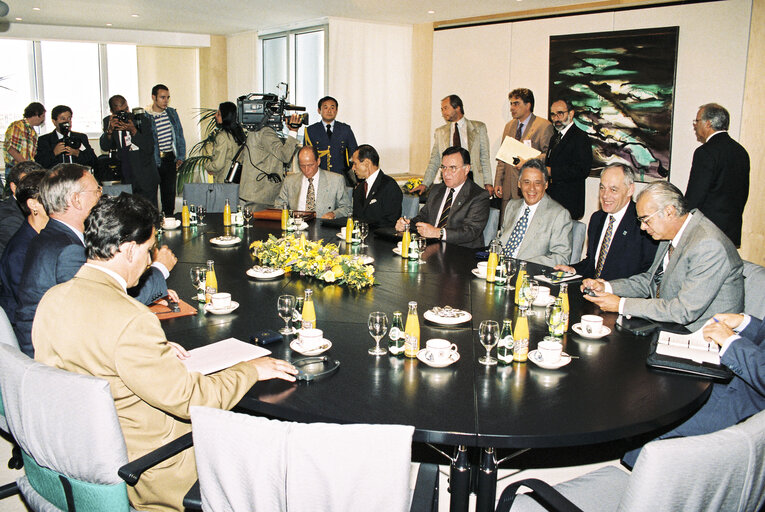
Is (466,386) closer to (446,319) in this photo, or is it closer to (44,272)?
(446,319)

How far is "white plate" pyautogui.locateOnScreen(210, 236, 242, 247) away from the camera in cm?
444

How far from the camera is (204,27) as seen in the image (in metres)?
10.5

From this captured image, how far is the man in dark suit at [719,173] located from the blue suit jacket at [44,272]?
4.51 m

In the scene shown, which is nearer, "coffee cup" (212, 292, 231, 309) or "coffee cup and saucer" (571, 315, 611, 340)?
"coffee cup and saucer" (571, 315, 611, 340)

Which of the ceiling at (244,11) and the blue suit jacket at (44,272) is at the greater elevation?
the ceiling at (244,11)

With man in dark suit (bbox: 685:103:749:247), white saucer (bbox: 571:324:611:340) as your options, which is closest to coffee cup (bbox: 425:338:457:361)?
white saucer (bbox: 571:324:611:340)

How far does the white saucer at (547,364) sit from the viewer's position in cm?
241

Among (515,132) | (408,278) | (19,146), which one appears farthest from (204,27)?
(408,278)

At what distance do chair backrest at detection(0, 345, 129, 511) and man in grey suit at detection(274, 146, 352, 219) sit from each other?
4.06 metres

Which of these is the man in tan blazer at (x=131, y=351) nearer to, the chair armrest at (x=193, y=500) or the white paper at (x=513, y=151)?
the chair armrest at (x=193, y=500)

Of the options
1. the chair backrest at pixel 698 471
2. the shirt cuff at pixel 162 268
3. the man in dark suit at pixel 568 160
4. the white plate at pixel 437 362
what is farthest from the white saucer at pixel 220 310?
the man in dark suit at pixel 568 160

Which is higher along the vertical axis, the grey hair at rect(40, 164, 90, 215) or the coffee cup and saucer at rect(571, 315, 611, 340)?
the grey hair at rect(40, 164, 90, 215)

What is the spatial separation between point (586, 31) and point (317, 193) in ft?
12.7

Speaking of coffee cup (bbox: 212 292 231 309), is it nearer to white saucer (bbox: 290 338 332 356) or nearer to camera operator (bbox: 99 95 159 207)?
white saucer (bbox: 290 338 332 356)
